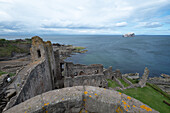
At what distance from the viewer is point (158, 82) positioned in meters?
31.0

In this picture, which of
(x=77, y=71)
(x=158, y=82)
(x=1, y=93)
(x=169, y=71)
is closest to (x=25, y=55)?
(x=77, y=71)

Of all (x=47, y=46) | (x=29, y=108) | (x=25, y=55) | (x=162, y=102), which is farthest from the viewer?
(x=25, y=55)

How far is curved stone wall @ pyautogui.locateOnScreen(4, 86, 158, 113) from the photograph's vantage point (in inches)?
103

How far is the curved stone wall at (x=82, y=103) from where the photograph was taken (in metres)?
2.63

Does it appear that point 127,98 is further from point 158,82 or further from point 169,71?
point 169,71

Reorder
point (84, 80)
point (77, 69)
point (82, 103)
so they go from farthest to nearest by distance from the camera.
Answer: point (77, 69) < point (84, 80) < point (82, 103)

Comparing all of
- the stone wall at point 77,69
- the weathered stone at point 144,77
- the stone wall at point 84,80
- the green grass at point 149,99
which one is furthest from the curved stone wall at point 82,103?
the weathered stone at point 144,77

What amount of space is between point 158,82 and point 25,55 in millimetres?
73397

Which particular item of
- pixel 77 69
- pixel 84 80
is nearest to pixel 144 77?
pixel 84 80

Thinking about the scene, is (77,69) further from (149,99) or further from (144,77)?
(144,77)

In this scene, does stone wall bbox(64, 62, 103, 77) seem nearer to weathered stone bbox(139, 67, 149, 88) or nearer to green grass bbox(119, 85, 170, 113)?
green grass bbox(119, 85, 170, 113)

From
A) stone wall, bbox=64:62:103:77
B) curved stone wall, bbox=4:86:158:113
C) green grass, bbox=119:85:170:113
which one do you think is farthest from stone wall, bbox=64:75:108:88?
curved stone wall, bbox=4:86:158:113

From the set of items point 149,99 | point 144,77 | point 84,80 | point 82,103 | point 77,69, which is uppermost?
point 82,103

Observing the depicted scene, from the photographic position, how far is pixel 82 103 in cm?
303
